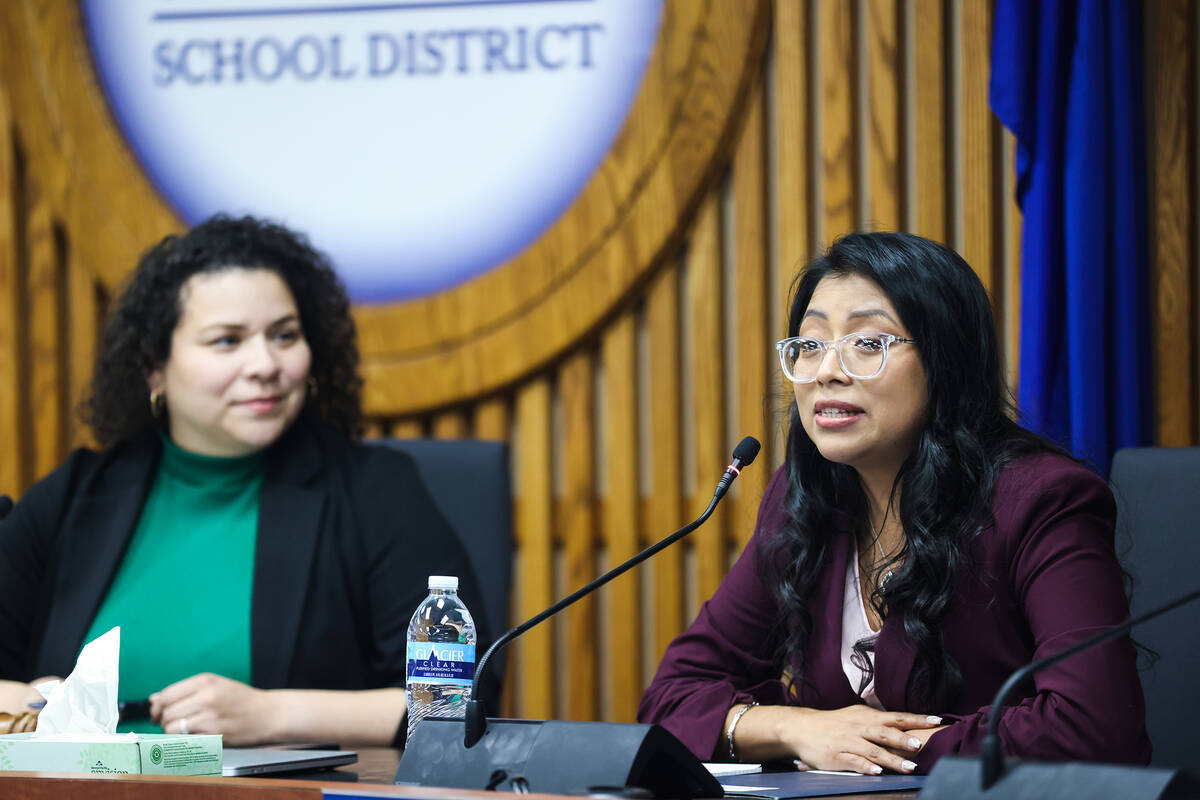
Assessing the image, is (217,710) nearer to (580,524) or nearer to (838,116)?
(580,524)

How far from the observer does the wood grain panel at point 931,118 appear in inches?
115

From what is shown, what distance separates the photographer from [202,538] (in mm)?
2473

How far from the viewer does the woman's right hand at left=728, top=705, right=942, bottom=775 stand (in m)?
1.63

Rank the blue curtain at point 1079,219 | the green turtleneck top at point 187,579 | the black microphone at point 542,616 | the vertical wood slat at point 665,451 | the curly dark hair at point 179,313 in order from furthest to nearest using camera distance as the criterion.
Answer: the vertical wood slat at point 665,451 → the curly dark hair at point 179,313 → the blue curtain at point 1079,219 → the green turtleneck top at point 187,579 → the black microphone at point 542,616

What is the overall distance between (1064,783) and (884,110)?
2.16 m

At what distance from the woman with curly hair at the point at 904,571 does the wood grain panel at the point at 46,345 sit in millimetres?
2044

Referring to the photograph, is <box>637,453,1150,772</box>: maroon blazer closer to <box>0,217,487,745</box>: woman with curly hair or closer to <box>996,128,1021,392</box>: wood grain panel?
<box>0,217,487,745</box>: woman with curly hair

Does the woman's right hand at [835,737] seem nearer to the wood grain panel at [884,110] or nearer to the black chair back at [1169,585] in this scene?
the black chair back at [1169,585]

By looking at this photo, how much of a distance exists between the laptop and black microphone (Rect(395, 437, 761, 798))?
Answer: 0.88 feet

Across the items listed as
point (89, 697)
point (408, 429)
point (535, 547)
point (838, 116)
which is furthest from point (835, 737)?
point (408, 429)

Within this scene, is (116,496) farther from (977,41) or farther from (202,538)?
(977,41)

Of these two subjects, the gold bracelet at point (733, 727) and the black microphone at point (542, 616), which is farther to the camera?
the gold bracelet at point (733, 727)

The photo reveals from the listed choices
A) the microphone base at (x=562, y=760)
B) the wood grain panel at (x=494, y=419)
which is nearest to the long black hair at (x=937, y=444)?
the microphone base at (x=562, y=760)

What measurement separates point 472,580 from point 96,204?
1.67 metres
